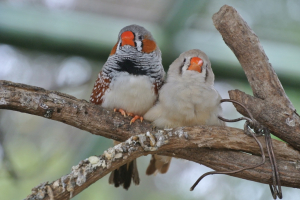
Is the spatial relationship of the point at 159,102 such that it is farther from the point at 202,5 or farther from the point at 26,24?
the point at 26,24

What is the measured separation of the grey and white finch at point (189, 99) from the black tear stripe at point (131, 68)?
0.51 ft

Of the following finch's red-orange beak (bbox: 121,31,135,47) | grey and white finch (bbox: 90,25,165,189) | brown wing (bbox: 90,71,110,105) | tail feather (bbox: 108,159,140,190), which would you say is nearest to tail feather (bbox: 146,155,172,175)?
tail feather (bbox: 108,159,140,190)

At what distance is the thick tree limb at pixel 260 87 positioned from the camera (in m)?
1.75

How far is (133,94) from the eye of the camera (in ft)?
6.60

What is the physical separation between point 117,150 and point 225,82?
2.01 m

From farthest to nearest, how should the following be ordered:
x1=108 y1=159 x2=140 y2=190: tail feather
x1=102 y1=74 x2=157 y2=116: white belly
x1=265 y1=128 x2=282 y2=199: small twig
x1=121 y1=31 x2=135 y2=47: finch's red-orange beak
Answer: x1=108 y1=159 x2=140 y2=190: tail feather
x1=121 y1=31 x2=135 y2=47: finch's red-orange beak
x1=102 y1=74 x2=157 y2=116: white belly
x1=265 y1=128 x2=282 y2=199: small twig

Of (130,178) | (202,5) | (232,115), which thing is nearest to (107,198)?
(130,178)

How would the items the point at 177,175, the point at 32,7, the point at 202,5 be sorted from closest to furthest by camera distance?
1. the point at 202,5
2. the point at 32,7
3. the point at 177,175

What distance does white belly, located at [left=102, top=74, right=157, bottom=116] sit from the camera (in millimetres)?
2010

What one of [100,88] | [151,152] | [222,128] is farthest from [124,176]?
[222,128]

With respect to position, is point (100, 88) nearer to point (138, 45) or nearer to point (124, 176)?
point (138, 45)

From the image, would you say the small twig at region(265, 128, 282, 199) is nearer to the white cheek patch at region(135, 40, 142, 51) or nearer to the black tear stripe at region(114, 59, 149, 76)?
the black tear stripe at region(114, 59, 149, 76)

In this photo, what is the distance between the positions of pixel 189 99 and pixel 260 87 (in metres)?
0.38

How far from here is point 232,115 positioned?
330 cm
